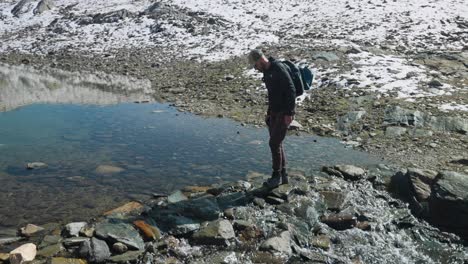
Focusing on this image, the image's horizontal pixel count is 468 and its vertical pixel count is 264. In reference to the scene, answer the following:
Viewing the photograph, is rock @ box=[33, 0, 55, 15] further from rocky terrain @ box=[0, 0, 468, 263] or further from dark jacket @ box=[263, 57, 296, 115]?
dark jacket @ box=[263, 57, 296, 115]

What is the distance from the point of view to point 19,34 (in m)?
39.2

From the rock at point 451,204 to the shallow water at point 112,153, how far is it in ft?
11.2

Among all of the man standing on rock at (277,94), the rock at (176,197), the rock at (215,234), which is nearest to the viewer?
the rock at (215,234)

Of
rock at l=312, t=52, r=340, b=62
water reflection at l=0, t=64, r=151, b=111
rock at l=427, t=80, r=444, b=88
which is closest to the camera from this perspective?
rock at l=427, t=80, r=444, b=88

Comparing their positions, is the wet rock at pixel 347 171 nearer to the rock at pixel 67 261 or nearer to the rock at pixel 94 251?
the rock at pixel 94 251

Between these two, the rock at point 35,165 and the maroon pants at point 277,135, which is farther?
the rock at point 35,165

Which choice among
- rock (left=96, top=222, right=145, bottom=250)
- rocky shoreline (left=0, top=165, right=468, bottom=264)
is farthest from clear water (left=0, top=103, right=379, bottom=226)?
rock (left=96, top=222, right=145, bottom=250)

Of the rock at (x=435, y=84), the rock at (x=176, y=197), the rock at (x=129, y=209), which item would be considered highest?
the rock at (x=435, y=84)

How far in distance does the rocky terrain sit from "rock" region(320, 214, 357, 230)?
0.09 ft

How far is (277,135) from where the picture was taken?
9250mm

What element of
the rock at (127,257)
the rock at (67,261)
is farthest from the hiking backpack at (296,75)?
the rock at (67,261)

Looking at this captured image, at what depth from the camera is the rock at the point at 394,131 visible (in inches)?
549

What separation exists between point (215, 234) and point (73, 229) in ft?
8.81

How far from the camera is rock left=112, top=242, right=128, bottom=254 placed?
6.98 m
